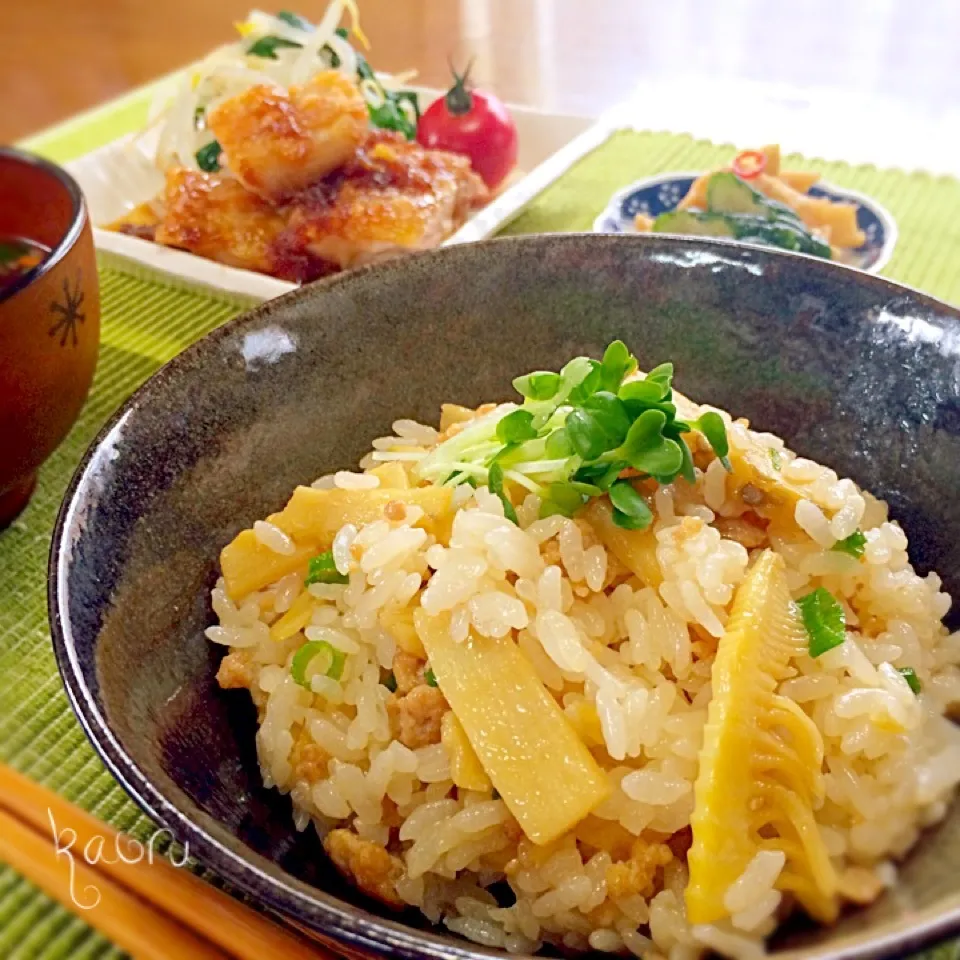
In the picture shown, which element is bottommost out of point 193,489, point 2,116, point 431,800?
point 2,116

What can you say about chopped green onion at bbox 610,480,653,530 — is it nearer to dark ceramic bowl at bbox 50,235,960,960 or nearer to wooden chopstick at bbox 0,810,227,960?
dark ceramic bowl at bbox 50,235,960,960

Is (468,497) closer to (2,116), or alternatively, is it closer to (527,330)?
(527,330)

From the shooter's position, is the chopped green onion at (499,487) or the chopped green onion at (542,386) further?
the chopped green onion at (542,386)

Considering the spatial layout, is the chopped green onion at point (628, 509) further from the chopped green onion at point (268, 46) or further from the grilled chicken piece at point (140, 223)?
the chopped green onion at point (268, 46)

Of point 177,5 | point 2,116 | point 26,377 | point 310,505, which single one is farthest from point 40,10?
point 310,505

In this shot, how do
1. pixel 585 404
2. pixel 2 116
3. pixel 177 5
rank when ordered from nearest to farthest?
pixel 585 404
pixel 2 116
pixel 177 5

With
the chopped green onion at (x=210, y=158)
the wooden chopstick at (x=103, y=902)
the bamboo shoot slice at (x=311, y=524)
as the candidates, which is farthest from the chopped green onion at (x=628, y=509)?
the chopped green onion at (x=210, y=158)
